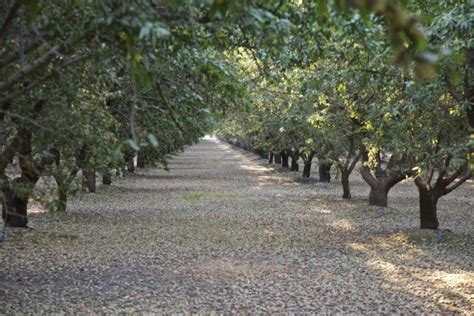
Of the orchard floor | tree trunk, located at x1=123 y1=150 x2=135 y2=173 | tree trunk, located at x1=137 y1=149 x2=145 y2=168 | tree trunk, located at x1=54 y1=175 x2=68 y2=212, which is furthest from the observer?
tree trunk, located at x1=137 y1=149 x2=145 y2=168

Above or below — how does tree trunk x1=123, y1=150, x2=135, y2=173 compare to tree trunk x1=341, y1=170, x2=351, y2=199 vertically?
above

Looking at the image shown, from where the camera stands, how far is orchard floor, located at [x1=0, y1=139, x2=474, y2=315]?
28.9 feet

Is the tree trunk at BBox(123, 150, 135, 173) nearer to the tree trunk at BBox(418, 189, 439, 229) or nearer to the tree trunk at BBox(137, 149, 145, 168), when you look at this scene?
the tree trunk at BBox(137, 149, 145, 168)

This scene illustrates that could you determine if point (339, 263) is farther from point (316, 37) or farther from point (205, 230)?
point (316, 37)

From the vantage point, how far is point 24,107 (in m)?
7.48

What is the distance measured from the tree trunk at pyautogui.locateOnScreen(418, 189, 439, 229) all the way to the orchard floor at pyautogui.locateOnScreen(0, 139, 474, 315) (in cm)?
41

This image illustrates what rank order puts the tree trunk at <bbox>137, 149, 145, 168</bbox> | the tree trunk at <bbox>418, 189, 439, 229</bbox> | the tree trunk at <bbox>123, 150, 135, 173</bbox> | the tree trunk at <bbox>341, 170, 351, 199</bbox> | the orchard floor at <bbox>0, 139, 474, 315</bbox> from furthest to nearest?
the tree trunk at <bbox>341, 170, 351, 199</bbox>
the tree trunk at <bbox>137, 149, 145, 168</bbox>
the tree trunk at <bbox>123, 150, 135, 173</bbox>
the tree trunk at <bbox>418, 189, 439, 229</bbox>
the orchard floor at <bbox>0, 139, 474, 315</bbox>

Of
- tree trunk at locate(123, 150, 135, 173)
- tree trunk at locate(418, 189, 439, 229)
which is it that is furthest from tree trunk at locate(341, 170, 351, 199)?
tree trunk at locate(123, 150, 135, 173)

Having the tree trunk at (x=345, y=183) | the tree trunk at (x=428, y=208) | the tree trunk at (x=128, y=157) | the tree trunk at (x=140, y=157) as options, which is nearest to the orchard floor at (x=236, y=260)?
the tree trunk at (x=428, y=208)

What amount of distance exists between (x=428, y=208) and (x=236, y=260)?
19.5 feet

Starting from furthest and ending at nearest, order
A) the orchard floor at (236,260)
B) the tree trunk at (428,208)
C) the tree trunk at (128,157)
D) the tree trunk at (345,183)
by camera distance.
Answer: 1. the tree trunk at (345,183)
2. the tree trunk at (128,157)
3. the tree trunk at (428,208)
4. the orchard floor at (236,260)

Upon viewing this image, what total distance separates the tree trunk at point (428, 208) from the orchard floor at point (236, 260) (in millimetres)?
408

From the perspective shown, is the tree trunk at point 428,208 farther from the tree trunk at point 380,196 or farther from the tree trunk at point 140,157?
the tree trunk at point 140,157

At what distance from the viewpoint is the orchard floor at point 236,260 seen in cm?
880
